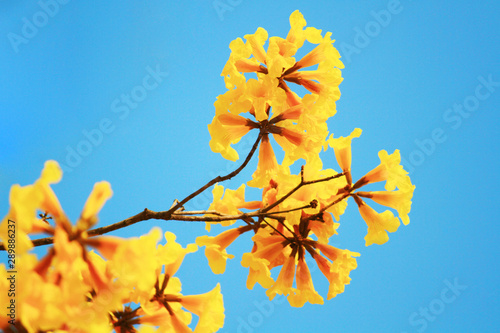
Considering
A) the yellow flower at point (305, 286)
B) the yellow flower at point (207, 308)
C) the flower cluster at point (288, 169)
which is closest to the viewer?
the yellow flower at point (207, 308)

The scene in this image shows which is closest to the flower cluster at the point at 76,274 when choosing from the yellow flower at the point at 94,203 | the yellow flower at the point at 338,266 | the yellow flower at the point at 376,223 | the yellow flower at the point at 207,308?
the yellow flower at the point at 94,203

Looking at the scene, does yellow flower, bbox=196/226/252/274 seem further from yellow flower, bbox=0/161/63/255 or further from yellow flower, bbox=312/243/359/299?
yellow flower, bbox=0/161/63/255

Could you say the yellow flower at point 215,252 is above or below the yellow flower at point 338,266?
above

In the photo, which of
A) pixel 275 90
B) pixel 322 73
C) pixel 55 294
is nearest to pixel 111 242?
pixel 55 294

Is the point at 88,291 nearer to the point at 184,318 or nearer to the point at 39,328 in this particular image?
the point at 39,328

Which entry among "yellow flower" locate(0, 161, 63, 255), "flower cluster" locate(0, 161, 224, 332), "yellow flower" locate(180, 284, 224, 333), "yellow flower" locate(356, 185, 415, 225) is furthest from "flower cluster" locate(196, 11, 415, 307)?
"yellow flower" locate(0, 161, 63, 255)

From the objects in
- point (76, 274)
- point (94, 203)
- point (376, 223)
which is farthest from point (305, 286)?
point (76, 274)

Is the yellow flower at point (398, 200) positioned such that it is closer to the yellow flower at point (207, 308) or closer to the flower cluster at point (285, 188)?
the flower cluster at point (285, 188)
